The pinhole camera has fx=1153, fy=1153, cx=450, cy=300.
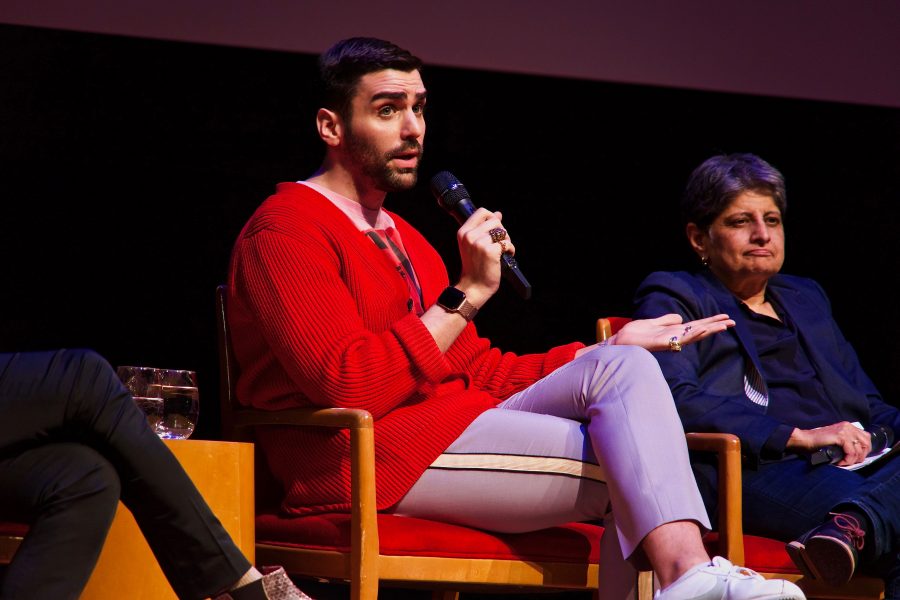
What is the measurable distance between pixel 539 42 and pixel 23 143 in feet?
4.40

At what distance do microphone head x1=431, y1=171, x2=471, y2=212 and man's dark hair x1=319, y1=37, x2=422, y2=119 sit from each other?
0.23 m

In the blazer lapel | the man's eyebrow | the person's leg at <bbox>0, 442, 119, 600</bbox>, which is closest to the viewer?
the person's leg at <bbox>0, 442, 119, 600</bbox>

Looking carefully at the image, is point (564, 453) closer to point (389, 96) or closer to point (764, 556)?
point (764, 556)

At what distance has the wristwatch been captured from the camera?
2018mm

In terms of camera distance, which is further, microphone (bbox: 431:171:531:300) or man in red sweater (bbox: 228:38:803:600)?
microphone (bbox: 431:171:531:300)

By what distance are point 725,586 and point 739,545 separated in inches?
18.0

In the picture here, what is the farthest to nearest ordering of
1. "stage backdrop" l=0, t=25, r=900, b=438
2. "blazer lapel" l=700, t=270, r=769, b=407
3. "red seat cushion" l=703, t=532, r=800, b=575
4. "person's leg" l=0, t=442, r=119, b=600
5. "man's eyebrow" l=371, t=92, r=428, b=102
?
"stage backdrop" l=0, t=25, r=900, b=438 → "blazer lapel" l=700, t=270, r=769, b=407 → "man's eyebrow" l=371, t=92, r=428, b=102 → "red seat cushion" l=703, t=532, r=800, b=575 → "person's leg" l=0, t=442, r=119, b=600

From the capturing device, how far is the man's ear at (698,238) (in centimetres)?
278

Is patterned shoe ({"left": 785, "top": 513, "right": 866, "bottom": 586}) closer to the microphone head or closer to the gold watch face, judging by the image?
the gold watch face

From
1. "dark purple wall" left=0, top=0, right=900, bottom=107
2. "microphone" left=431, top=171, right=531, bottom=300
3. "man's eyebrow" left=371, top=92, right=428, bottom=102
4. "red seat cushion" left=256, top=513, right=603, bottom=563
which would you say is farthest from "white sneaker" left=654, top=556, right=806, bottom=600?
"dark purple wall" left=0, top=0, right=900, bottom=107

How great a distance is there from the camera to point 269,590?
1.63 meters

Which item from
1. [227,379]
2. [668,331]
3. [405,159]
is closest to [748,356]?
[668,331]

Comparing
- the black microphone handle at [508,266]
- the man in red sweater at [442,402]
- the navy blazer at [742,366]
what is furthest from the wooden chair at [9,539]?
the navy blazer at [742,366]

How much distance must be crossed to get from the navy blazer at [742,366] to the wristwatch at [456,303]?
56 cm
